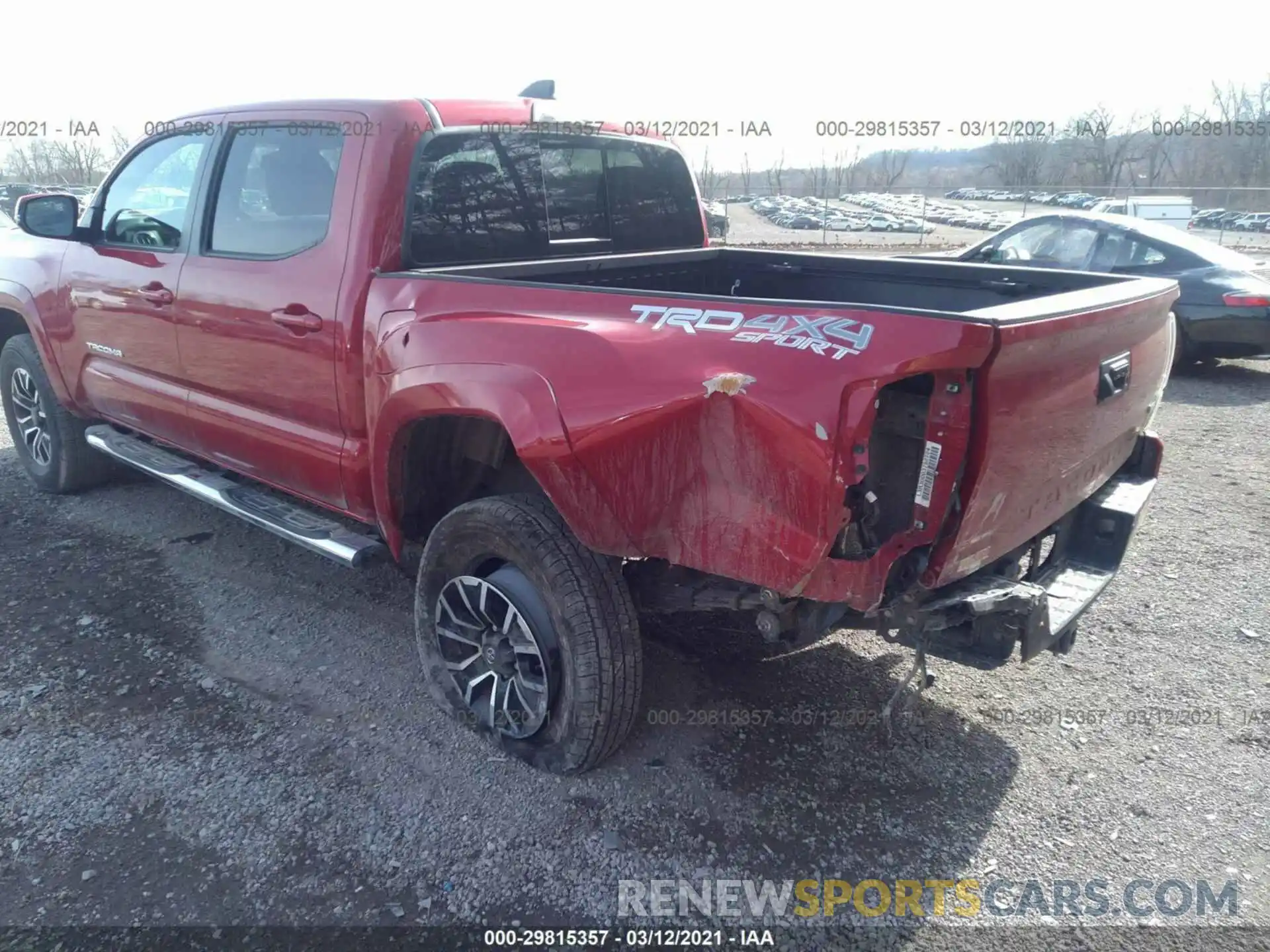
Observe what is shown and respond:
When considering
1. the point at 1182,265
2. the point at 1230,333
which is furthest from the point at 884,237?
the point at 1230,333

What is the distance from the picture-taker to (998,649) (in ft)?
8.21

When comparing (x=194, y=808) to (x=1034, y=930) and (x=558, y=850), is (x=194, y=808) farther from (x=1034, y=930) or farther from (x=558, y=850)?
(x=1034, y=930)

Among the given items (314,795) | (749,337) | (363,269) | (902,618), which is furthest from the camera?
(363,269)

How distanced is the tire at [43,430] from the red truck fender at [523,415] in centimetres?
325

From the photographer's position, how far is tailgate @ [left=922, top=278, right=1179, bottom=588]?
223cm

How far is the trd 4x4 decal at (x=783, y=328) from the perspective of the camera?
215 centimetres

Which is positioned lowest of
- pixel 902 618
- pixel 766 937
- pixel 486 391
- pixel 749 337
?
pixel 766 937

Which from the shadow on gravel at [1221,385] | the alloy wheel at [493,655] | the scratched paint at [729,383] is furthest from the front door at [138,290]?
the shadow on gravel at [1221,385]

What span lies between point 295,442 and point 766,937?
250 cm

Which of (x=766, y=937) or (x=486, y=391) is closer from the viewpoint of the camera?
(x=766, y=937)

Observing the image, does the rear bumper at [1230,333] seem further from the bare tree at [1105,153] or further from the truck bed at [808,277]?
the bare tree at [1105,153]

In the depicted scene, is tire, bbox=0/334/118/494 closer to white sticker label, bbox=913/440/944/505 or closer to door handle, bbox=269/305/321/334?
door handle, bbox=269/305/321/334

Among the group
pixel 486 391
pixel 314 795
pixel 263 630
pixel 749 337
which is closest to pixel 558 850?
pixel 314 795

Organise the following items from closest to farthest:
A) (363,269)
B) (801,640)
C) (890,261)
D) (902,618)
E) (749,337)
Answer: (749,337)
(902,618)
(801,640)
(363,269)
(890,261)
